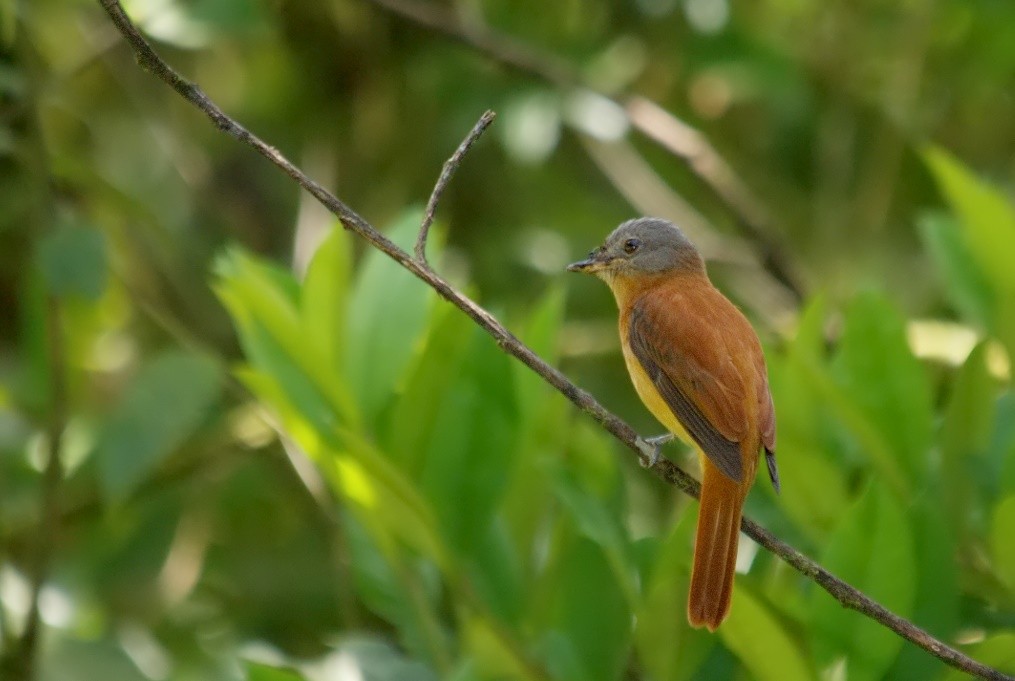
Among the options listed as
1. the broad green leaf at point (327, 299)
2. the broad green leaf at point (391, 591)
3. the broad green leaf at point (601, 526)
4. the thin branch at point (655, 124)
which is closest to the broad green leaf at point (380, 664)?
the broad green leaf at point (391, 591)

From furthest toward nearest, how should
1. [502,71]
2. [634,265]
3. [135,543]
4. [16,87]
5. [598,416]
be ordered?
[502,71], [135,543], [634,265], [16,87], [598,416]

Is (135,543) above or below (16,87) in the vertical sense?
below

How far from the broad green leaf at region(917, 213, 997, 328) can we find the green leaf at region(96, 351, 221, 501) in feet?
6.31

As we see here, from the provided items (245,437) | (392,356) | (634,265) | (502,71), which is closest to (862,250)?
(502,71)

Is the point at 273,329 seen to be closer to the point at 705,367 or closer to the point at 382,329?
the point at 382,329

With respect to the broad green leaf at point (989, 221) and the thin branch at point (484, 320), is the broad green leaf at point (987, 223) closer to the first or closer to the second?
the broad green leaf at point (989, 221)

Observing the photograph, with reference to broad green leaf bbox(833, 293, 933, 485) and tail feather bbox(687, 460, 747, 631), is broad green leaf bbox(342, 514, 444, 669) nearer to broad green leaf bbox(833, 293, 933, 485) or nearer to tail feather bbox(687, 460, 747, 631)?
tail feather bbox(687, 460, 747, 631)

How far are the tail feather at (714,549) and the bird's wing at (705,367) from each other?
0.04 metres

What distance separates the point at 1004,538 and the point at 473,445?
1085 mm

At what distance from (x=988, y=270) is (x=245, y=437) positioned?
2.29 meters

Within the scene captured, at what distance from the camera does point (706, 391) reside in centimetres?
308

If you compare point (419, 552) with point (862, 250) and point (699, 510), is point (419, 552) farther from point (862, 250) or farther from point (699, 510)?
point (862, 250)

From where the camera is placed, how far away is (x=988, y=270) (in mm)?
3539

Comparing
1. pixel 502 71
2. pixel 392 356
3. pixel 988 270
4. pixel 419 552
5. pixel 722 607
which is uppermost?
pixel 502 71
